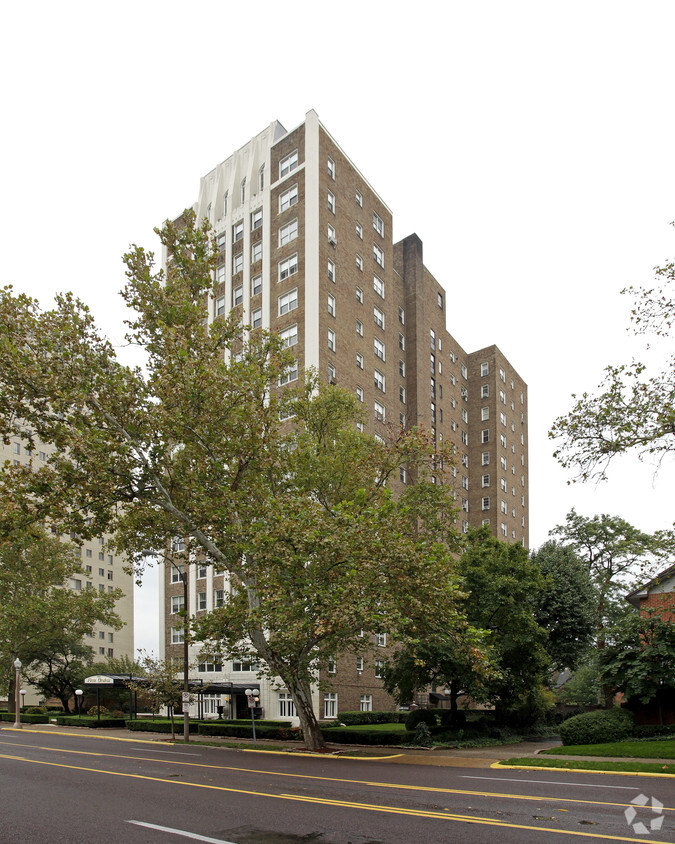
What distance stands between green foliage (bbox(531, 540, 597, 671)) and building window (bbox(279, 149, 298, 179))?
31.2 m

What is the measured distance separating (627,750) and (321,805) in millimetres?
13277

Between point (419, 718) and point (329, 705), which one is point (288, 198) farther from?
point (419, 718)

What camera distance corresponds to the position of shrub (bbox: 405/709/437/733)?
32.8 m

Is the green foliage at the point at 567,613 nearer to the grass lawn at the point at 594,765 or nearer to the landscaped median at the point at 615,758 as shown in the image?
the landscaped median at the point at 615,758

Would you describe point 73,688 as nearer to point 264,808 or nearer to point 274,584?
point 274,584

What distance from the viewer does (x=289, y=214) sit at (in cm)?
4906

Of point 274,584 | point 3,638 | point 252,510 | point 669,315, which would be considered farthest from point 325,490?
point 3,638

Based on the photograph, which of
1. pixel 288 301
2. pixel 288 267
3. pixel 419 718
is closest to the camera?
pixel 419 718

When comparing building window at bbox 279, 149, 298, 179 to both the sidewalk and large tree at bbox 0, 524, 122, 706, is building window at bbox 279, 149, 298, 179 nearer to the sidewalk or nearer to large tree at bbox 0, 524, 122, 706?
large tree at bbox 0, 524, 122, 706

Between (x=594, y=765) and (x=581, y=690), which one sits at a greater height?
(x=594, y=765)


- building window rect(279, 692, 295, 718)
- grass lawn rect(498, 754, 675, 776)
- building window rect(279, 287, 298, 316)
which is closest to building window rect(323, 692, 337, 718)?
building window rect(279, 692, 295, 718)

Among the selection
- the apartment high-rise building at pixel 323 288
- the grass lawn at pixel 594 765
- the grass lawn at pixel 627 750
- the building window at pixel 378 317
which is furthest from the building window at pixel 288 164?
the grass lawn at pixel 594 765

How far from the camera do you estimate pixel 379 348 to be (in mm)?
53219

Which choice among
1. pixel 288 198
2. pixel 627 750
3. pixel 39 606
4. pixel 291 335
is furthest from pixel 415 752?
pixel 288 198
